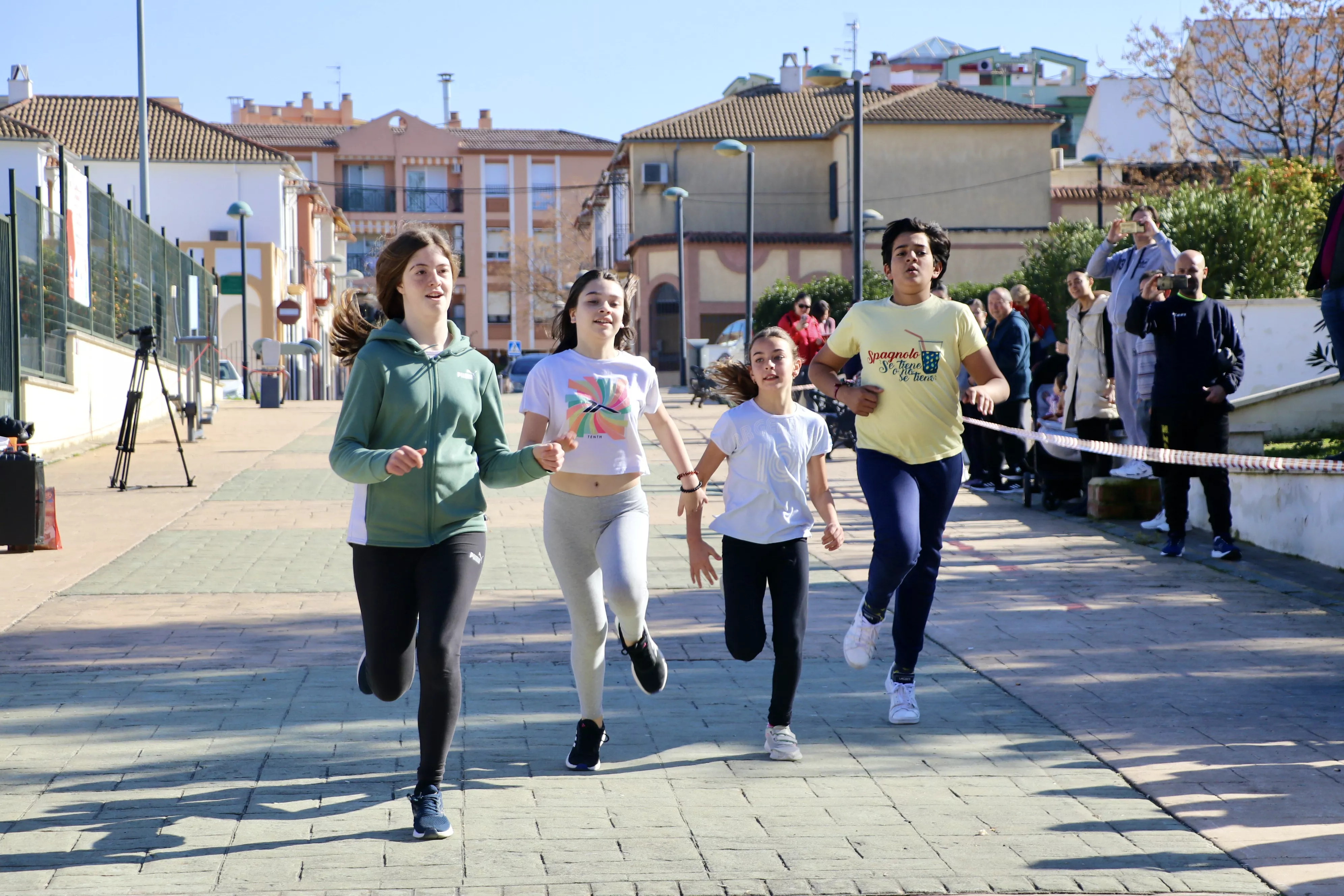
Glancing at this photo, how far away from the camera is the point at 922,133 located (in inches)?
2127

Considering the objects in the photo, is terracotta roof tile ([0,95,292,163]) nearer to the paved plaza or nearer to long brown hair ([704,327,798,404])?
the paved plaza

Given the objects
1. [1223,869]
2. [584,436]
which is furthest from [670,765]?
[1223,869]

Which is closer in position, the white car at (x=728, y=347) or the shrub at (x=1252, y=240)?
the shrub at (x=1252, y=240)

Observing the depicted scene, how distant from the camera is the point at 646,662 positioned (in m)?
5.31

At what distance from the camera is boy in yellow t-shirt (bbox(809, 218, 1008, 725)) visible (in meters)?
5.75

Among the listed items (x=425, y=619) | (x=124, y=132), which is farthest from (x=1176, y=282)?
(x=124, y=132)

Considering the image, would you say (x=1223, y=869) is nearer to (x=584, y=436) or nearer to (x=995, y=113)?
(x=584, y=436)

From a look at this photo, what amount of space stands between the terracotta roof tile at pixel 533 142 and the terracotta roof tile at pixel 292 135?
7.89m

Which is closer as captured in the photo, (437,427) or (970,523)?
(437,427)

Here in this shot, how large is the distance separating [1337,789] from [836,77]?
1689cm

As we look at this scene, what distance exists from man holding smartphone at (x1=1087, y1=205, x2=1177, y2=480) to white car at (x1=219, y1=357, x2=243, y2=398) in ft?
112

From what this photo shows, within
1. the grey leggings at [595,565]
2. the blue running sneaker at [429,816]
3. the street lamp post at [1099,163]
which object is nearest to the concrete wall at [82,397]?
the grey leggings at [595,565]

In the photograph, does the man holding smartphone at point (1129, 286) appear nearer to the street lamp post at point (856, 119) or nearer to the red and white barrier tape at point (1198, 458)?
the red and white barrier tape at point (1198, 458)

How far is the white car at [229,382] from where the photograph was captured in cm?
4450
